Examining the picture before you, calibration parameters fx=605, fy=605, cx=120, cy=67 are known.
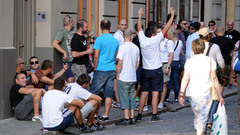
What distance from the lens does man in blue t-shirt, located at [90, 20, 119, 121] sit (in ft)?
36.3

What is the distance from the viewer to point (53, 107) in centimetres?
948

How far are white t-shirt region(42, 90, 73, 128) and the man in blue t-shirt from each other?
1.67 metres

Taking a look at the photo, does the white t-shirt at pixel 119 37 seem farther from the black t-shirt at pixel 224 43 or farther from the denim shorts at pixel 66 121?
the denim shorts at pixel 66 121

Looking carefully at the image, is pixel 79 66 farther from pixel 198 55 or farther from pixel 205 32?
pixel 198 55

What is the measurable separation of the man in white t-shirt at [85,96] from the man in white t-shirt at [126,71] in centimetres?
79

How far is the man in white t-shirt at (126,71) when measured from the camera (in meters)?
10.9

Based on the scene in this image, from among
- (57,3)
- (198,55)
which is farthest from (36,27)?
(198,55)

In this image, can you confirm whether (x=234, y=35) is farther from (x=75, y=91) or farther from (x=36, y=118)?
(x=75, y=91)

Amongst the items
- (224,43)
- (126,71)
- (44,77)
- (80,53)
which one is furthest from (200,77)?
(224,43)

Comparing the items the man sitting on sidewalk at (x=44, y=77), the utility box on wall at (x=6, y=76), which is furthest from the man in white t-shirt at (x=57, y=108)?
the man sitting on sidewalk at (x=44, y=77)

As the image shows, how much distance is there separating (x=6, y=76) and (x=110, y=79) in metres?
1.90

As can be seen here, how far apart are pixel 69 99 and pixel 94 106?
2.63 ft

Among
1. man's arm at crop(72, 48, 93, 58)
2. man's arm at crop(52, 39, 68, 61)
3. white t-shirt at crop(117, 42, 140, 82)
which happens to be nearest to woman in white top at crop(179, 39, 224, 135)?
white t-shirt at crop(117, 42, 140, 82)

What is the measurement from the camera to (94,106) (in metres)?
10.3
